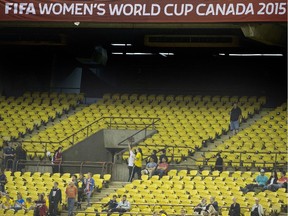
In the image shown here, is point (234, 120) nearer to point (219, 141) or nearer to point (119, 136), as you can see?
point (219, 141)

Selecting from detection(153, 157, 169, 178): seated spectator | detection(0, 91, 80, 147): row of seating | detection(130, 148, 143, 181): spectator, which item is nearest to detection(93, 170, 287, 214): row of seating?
detection(153, 157, 169, 178): seated spectator

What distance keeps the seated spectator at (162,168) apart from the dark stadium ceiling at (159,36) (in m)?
5.37

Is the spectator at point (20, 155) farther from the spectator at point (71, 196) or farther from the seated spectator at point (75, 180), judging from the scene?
the spectator at point (71, 196)

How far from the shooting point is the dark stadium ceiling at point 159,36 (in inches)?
1393

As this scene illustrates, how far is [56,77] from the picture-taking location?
43.3 m

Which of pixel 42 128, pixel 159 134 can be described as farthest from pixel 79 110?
pixel 159 134

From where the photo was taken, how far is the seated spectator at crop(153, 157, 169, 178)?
31272mm

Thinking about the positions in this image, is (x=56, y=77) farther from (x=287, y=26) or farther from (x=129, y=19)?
(x=287, y=26)

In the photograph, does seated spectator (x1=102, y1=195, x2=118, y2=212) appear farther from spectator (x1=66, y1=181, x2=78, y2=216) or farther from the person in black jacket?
the person in black jacket

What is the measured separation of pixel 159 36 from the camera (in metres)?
39.2

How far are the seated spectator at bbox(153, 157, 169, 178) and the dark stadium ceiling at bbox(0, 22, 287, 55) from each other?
17.6 ft

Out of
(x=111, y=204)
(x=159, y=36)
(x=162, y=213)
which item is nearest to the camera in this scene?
(x=162, y=213)

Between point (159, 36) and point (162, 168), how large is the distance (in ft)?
29.2

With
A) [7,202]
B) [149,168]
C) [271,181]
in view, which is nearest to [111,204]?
[7,202]
